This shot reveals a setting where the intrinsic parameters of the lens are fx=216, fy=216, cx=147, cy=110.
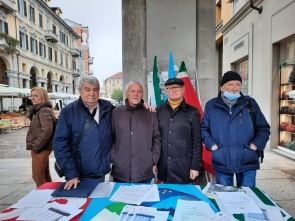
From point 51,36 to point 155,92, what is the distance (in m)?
31.7

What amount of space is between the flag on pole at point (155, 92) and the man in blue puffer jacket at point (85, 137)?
140cm

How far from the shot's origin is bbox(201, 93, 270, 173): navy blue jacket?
2.30 meters

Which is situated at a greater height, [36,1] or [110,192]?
[36,1]

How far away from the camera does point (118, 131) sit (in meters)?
2.28

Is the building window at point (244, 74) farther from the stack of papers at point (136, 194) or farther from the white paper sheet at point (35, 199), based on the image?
the white paper sheet at point (35, 199)

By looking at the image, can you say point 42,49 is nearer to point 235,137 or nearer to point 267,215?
Result: point 235,137

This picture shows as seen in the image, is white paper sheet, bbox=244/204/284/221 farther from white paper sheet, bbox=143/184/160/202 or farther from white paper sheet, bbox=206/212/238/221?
white paper sheet, bbox=143/184/160/202

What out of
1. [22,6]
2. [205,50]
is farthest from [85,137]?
[22,6]

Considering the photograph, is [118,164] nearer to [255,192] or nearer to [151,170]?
[151,170]

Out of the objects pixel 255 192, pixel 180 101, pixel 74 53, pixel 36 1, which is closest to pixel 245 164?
pixel 255 192

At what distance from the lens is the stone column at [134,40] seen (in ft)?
12.1

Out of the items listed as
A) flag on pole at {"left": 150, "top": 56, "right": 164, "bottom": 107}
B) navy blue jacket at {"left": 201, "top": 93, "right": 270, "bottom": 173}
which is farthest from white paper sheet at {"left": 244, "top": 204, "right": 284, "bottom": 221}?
flag on pole at {"left": 150, "top": 56, "right": 164, "bottom": 107}

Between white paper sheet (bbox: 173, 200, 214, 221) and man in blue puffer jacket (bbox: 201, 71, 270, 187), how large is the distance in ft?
2.99

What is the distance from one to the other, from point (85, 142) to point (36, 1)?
3187 cm
